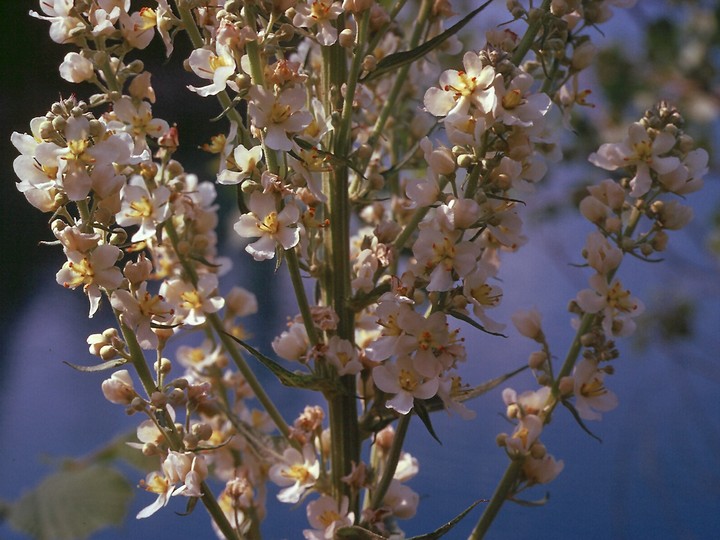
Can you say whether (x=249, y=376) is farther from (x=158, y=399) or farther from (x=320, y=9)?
(x=320, y=9)

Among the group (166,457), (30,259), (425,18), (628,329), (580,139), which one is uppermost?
(580,139)

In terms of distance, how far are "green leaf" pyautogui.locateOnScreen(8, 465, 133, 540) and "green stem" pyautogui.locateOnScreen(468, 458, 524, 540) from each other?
540mm

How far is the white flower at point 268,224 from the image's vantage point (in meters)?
0.44

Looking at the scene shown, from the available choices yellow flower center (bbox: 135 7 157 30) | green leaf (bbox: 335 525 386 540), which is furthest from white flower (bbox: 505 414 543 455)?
yellow flower center (bbox: 135 7 157 30)

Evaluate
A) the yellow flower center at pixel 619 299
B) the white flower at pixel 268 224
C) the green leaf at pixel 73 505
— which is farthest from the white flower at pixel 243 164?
the green leaf at pixel 73 505

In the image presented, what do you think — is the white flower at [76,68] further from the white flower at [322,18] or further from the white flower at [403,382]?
the white flower at [403,382]

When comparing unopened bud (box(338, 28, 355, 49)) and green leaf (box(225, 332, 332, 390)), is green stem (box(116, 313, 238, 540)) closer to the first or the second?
green leaf (box(225, 332, 332, 390))

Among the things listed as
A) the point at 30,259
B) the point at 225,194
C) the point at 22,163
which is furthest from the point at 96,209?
the point at 225,194

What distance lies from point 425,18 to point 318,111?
134mm

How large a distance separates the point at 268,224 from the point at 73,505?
64cm

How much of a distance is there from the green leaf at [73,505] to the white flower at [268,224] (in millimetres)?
576

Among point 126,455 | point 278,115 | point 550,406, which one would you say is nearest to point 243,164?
point 278,115

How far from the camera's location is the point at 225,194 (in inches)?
54.8

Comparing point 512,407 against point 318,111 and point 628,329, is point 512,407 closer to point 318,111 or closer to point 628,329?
point 628,329
